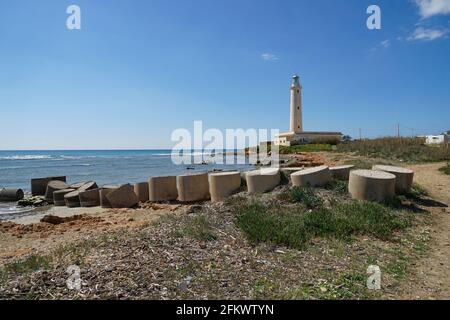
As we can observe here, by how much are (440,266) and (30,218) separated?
12.7 metres

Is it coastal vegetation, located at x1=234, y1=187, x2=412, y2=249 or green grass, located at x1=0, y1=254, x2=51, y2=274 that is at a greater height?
coastal vegetation, located at x1=234, y1=187, x2=412, y2=249

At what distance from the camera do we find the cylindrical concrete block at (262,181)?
1004 centimetres

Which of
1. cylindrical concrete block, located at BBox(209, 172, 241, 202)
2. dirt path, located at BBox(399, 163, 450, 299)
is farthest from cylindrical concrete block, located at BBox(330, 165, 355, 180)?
cylindrical concrete block, located at BBox(209, 172, 241, 202)

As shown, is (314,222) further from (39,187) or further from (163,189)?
(39,187)

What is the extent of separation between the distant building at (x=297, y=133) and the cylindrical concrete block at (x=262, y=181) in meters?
38.0

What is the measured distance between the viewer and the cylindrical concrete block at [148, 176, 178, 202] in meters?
12.8

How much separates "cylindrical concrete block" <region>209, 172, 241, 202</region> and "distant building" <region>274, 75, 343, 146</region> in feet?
123

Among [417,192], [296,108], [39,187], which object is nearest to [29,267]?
[417,192]

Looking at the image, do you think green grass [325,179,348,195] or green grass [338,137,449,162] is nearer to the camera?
green grass [325,179,348,195]

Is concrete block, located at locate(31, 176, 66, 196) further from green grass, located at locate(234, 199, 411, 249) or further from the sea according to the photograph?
green grass, located at locate(234, 199, 411, 249)

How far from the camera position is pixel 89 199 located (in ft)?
44.3

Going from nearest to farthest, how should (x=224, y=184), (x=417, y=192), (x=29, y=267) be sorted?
(x=29, y=267), (x=417, y=192), (x=224, y=184)

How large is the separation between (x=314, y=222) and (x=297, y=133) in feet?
141
